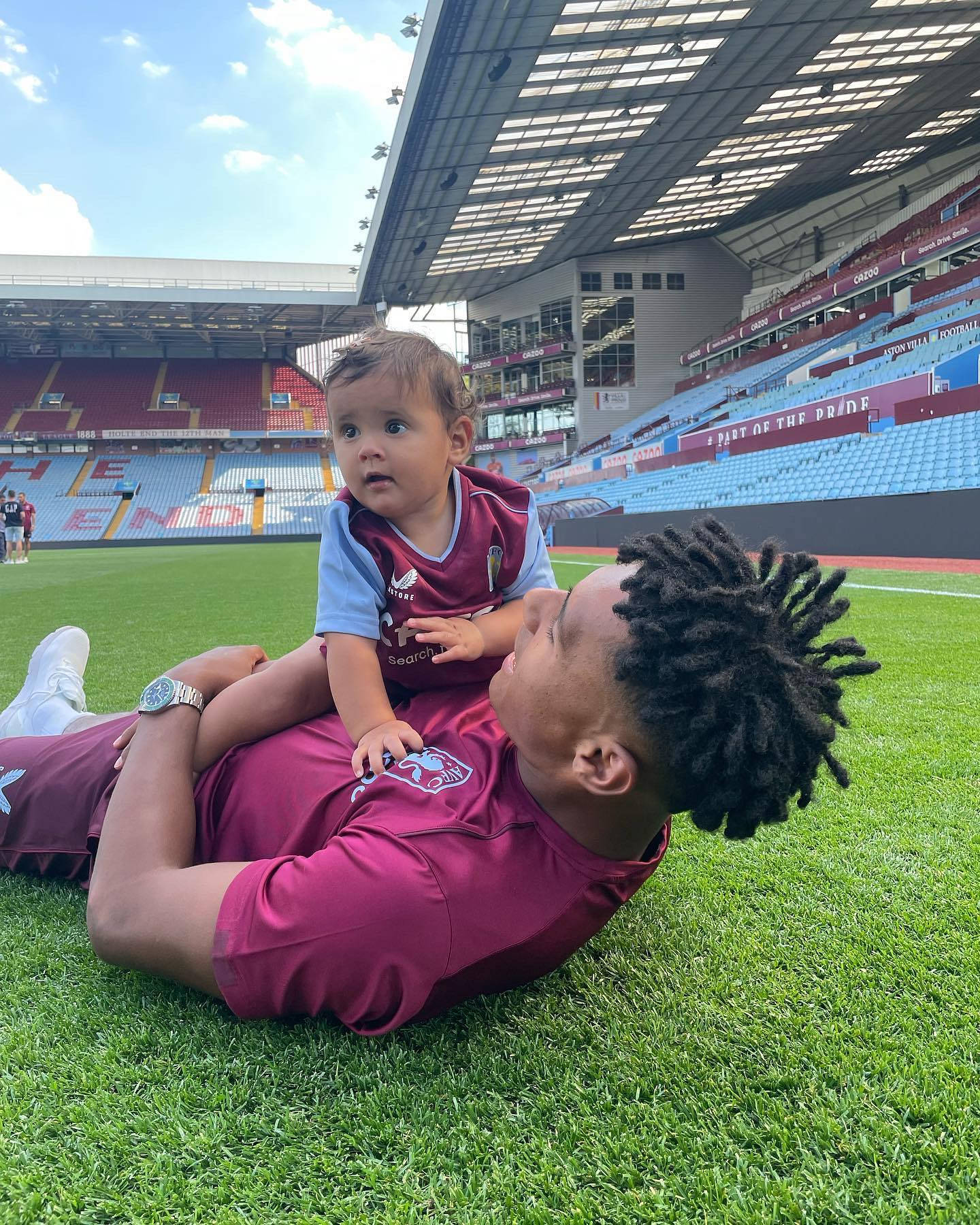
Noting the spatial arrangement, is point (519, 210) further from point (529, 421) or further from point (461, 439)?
point (461, 439)

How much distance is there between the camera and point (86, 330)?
39406 millimetres

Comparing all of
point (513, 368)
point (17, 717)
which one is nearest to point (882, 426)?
point (17, 717)

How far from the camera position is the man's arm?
3.81 ft

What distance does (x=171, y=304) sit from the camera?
34.4 metres

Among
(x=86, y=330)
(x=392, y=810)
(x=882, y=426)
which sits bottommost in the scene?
(x=392, y=810)

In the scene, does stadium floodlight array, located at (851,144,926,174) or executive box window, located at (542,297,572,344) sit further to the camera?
executive box window, located at (542,297,572,344)

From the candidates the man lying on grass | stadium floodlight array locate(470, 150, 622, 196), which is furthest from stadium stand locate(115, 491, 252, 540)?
the man lying on grass

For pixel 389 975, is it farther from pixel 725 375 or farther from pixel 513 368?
pixel 513 368

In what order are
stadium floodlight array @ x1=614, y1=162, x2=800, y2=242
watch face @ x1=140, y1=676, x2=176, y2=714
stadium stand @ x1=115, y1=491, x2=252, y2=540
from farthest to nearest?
stadium stand @ x1=115, y1=491, x2=252, y2=540
stadium floodlight array @ x1=614, y1=162, x2=800, y2=242
watch face @ x1=140, y1=676, x2=176, y2=714

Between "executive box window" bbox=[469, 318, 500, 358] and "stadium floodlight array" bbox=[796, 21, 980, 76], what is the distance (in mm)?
22507

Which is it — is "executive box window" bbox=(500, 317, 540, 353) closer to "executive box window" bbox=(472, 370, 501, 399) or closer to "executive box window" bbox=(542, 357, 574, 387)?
"executive box window" bbox=(542, 357, 574, 387)

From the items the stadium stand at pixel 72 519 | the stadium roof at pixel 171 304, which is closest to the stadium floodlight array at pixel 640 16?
the stadium roof at pixel 171 304

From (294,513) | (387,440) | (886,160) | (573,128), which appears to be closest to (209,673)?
(387,440)

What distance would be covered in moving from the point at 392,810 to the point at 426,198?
1011 inches
